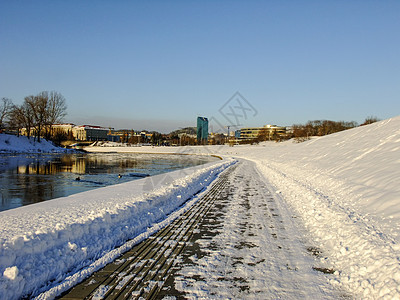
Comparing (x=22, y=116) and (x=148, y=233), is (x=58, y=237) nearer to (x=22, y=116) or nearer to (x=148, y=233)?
(x=148, y=233)

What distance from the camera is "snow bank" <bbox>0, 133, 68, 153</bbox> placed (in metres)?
67.9

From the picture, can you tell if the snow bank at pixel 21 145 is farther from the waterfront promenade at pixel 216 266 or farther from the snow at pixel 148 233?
the waterfront promenade at pixel 216 266

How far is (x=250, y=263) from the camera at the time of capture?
5434mm

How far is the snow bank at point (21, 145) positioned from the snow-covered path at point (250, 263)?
7164 cm

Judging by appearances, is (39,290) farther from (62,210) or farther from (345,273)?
(345,273)

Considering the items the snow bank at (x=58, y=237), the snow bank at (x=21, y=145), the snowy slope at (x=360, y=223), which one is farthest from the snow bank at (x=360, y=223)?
the snow bank at (x=21, y=145)

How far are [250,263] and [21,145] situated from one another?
8356 centimetres

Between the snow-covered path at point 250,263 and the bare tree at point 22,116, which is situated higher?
the bare tree at point 22,116

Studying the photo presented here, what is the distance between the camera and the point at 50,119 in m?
91.3

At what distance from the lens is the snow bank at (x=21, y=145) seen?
223ft

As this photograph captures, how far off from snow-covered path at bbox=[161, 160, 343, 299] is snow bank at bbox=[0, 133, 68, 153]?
71639 mm

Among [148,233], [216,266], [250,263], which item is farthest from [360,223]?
[148,233]

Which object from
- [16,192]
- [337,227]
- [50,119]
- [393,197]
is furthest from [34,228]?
[50,119]

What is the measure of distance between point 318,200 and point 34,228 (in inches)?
369
